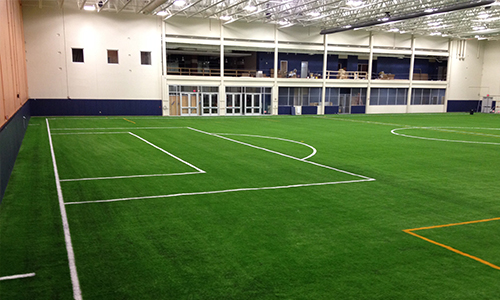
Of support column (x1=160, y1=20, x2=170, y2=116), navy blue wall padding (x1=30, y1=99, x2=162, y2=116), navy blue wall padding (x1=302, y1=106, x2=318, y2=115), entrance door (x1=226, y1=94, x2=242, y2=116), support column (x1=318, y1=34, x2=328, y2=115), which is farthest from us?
navy blue wall padding (x1=302, y1=106, x2=318, y2=115)

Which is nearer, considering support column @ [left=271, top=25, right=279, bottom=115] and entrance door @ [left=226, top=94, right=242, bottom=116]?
entrance door @ [left=226, top=94, right=242, bottom=116]

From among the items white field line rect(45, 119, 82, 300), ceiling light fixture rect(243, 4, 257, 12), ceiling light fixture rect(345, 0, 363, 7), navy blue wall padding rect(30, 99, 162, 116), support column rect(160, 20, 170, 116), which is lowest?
white field line rect(45, 119, 82, 300)

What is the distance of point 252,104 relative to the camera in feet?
149

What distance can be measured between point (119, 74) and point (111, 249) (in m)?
35.1

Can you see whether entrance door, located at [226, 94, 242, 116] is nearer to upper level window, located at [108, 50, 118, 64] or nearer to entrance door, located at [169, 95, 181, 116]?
entrance door, located at [169, 95, 181, 116]

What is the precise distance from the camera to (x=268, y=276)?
5.65 meters

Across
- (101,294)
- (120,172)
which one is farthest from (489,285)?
(120,172)

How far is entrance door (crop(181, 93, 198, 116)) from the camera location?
4213 cm

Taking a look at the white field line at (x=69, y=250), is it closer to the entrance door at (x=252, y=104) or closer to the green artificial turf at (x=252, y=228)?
the green artificial turf at (x=252, y=228)

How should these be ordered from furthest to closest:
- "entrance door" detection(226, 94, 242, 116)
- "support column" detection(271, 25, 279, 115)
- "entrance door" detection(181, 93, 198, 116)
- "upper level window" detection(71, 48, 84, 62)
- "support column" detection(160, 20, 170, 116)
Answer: "support column" detection(271, 25, 279, 115), "entrance door" detection(226, 94, 242, 116), "entrance door" detection(181, 93, 198, 116), "support column" detection(160, 20, 170, 116), "upper level window" detection(71, 48, 84, 62)

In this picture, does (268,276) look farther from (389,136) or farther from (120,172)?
(389,136)

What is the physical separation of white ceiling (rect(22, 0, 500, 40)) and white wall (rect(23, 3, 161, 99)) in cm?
102

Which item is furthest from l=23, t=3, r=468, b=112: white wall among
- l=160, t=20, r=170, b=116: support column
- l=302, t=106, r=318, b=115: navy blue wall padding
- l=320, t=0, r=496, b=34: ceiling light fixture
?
l=302, t=106, r=318, b=115: navy blue wall padding

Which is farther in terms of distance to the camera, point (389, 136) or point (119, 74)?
point (119, 74)
